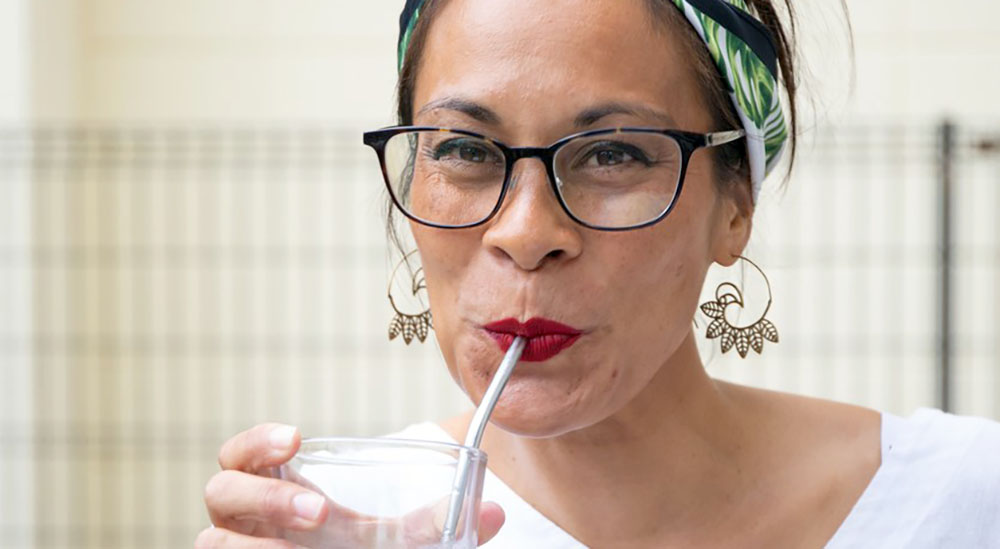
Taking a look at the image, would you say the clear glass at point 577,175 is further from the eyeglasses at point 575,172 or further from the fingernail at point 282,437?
the fingernail at point 282,437

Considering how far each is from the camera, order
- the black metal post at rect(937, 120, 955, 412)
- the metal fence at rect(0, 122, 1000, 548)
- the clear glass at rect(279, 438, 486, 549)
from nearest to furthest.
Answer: the clear glass at rect(279, 438, 486, 549)
the black metal post at rect(937, 120, 955, 412)
the metal fence at rect(0, 122, 1000, 548)

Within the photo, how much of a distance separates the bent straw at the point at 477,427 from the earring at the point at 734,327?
1.06ft

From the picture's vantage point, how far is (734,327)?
5.08ft

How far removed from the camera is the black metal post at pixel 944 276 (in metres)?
4.34

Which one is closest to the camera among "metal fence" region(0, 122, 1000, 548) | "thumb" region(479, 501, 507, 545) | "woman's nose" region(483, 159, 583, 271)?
"thumb" region(479, 501, 507, 545)

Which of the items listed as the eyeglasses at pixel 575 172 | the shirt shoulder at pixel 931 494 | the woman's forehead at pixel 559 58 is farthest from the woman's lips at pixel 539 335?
the shirt shoulder at pixel 931 494

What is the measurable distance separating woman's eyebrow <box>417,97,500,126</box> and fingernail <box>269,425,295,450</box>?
402mm

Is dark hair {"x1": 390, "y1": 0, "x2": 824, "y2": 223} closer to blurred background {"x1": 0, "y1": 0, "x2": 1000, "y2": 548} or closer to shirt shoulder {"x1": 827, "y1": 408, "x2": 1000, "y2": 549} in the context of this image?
shirt shoulder {"x1": 827, "y1": 408, "x2": 1000, "y2": 549}

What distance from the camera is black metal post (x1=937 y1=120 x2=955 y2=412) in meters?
4.34

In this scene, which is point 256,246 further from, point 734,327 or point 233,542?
point 233,542

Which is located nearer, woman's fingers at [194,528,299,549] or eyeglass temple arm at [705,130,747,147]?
woman's fingers at [194,528,299,549]

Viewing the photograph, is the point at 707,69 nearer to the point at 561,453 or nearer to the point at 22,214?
the point at 561,453

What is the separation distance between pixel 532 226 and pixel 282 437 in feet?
1.12

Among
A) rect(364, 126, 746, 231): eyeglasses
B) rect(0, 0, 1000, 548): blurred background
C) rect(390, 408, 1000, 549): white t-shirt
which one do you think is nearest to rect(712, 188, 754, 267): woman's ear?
rect(364, 126, 746, 231): eyeglasses
